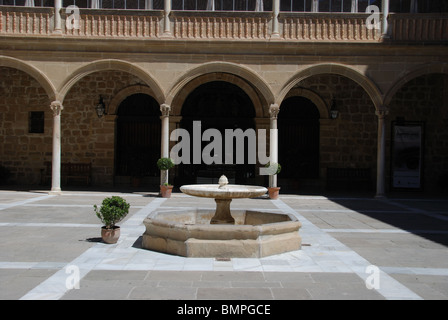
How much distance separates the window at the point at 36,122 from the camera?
16719mm

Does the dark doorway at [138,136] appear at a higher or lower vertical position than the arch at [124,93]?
lower

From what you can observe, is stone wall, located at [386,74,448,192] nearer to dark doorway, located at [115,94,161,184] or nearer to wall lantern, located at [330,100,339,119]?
wall lantern, located at [330,100,339,119]

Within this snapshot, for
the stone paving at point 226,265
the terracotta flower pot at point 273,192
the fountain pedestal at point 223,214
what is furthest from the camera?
the terracotta flower pot at point 273,192

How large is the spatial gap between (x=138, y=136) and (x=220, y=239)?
1134 cm

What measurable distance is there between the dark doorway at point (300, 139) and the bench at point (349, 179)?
574 millimetres

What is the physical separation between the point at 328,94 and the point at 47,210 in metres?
10.5

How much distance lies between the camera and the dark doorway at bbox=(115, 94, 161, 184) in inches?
666

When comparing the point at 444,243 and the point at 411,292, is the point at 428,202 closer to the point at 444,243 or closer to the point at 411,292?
the point at 444,243

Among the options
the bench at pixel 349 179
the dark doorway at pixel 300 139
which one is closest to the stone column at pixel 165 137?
the dark doorway at pixel 300 139

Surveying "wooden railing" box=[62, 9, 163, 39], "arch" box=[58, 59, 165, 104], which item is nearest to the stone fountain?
"arch" box=[58, 59, 165, 104]

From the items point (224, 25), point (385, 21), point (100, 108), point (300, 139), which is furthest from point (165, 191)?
point (385, 21)

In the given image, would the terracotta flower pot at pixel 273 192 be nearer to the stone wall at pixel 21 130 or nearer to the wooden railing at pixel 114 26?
the wooden railing at pixel 114 26

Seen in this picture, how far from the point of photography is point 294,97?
16.8 metres

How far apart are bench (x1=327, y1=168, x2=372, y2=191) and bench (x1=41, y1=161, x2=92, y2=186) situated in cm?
857
